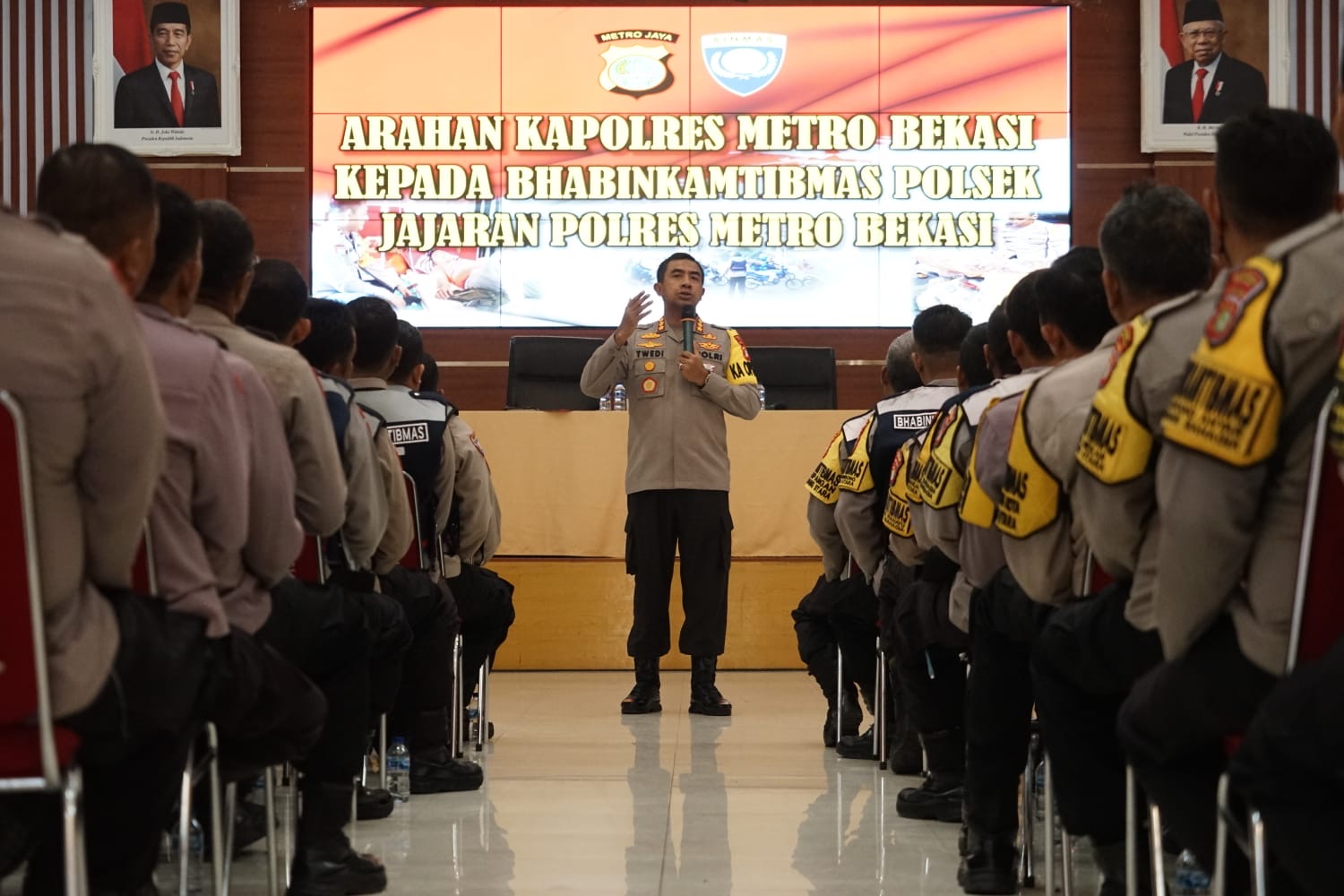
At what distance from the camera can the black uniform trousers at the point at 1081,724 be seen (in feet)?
7.16

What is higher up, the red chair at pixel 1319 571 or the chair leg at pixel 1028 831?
the red chair at pixel 1319 571

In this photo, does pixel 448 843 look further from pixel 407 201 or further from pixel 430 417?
pixel 407 201

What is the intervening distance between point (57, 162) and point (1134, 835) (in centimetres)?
158

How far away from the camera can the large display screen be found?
332 inches

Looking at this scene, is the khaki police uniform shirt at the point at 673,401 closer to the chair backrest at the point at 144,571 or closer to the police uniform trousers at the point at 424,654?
the police uniform trousers at the point at 424,654

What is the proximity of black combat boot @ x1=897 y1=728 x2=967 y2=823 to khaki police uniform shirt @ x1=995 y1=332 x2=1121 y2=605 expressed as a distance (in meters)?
1.20

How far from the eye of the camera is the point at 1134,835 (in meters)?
2.13

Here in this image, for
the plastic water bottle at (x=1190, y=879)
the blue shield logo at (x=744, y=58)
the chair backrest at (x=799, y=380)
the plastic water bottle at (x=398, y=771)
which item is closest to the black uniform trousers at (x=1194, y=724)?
the plastic water bottle at (x=1190, y=879)

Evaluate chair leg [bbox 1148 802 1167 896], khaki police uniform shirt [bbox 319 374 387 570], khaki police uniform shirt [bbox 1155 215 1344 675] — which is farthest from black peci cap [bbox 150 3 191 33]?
khaki police uniform shirt [bbox 1155 215 1344 675]

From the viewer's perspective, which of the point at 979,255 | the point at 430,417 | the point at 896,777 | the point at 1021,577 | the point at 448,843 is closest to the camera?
the point at 1021,577

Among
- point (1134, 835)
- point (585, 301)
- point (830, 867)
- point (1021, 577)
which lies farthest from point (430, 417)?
point (585, 301)

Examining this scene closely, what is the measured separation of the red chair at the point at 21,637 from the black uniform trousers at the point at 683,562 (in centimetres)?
401

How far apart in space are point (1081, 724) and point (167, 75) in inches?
290

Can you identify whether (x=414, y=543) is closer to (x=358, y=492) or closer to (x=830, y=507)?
(x=358, y=492)
